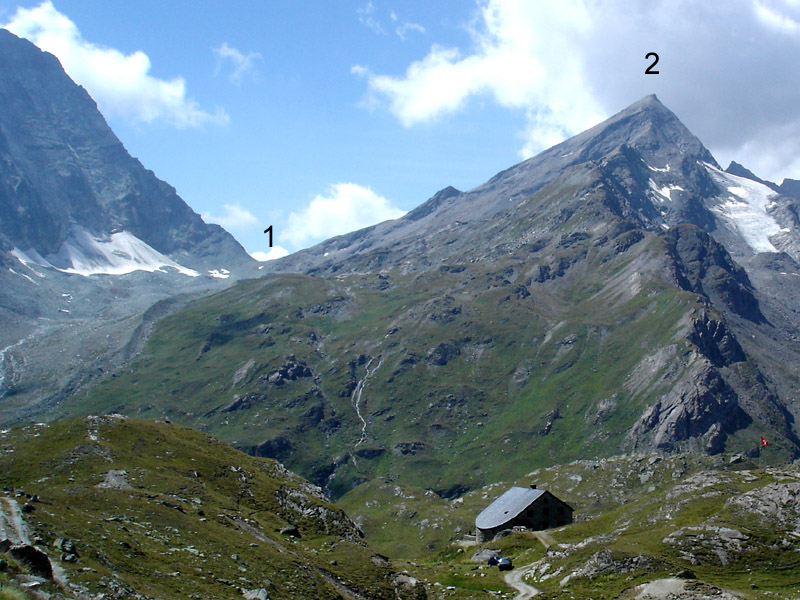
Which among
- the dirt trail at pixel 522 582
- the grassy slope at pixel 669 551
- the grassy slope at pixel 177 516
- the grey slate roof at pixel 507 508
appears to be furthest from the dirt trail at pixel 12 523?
the grey slate roof at pixel 507 508

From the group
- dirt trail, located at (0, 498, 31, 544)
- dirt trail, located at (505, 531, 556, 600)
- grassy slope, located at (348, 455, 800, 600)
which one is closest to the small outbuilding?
grassy slope, located at (348, 455, 800, 600)

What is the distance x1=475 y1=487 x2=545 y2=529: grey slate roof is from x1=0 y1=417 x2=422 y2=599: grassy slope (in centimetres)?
3317

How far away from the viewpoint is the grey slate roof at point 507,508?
11106 centimetres

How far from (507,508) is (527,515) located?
5.09 metres

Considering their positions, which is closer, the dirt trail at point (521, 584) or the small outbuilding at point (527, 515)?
the dirt trail at point (521, 584)

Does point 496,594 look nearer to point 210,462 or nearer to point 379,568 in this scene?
point 379,568

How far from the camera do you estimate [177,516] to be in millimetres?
63250

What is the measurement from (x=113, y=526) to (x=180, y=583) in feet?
34.2

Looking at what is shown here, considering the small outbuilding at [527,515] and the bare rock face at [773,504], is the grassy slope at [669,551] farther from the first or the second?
the small outbuilding at [527,515]

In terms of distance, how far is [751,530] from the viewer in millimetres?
73312

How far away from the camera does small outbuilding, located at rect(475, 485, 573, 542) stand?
10994 centimetres

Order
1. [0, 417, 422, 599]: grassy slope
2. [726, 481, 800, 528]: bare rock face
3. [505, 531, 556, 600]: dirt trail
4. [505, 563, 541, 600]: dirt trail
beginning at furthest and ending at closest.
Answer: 1. [726, 481, 800, 528]: bare rock face
2. [505, 531, 556, 600]: dirt trail
3. [505, 563, 541, 600]: dirt trail
4. [0, 417, 422, 599]: grassy slope

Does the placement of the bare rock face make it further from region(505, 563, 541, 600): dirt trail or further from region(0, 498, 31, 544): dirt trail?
region(0, 498, 31, 544): dirt trail

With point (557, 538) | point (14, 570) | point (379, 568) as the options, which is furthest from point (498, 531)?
point (14, 570)
